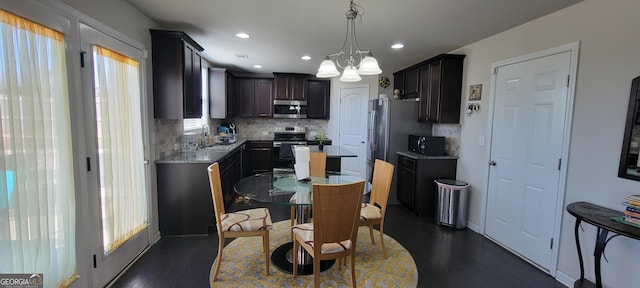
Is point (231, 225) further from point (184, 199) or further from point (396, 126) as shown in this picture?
point (396, 126)

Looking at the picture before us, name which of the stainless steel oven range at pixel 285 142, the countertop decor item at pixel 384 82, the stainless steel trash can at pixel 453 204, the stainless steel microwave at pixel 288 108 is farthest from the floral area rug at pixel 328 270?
the stainless steel microwave at pixel 288 108

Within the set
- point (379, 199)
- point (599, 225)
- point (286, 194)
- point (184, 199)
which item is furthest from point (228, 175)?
point (599, 225)

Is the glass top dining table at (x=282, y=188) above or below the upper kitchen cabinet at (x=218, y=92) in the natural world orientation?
below

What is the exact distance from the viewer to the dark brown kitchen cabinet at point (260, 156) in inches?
239

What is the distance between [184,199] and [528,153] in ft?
12.5

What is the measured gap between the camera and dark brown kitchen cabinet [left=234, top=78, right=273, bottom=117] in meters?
6.14

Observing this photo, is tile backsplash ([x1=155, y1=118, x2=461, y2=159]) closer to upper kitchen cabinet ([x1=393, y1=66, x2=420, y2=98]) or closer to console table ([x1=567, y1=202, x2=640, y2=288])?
upper kitchen cabinet ([x1=393, y1=66, x2=420, y2=98])

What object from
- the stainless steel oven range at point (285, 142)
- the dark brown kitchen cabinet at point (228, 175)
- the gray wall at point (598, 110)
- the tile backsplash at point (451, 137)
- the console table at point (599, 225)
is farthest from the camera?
the stainless steel oven range at point (285, 142)

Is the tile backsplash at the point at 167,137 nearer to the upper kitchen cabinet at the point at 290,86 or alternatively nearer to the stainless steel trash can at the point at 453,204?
the upper kitchen cabinet at the point at 290,86

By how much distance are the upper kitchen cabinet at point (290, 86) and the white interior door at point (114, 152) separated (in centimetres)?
352

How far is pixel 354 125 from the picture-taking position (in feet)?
19.8

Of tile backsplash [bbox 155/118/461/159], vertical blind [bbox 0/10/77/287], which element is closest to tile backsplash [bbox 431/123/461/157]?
tile backsplash [bbox 155/118/461/159]

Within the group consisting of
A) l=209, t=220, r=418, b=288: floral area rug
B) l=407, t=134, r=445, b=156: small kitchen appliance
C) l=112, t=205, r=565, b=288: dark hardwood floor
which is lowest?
l=112, t=205, r=565, b=288: dark hardwood floor

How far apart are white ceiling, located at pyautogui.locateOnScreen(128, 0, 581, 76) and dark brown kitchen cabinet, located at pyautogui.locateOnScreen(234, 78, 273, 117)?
Result: 192 cm
